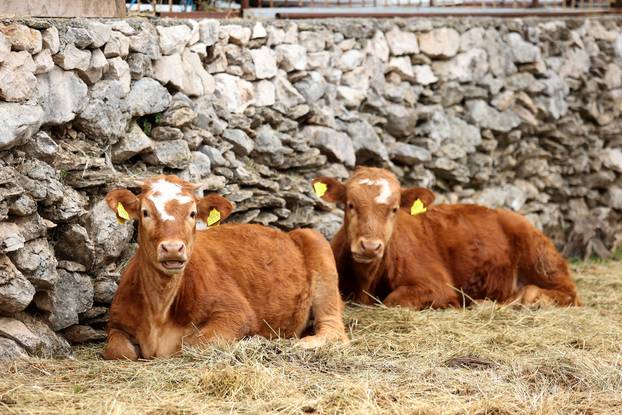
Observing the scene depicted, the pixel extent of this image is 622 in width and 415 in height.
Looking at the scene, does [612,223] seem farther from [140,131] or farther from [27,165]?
[27,165]

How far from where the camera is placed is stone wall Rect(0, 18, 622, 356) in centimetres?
727

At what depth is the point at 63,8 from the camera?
317 inches

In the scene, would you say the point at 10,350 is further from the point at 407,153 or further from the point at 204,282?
the point at 407,153

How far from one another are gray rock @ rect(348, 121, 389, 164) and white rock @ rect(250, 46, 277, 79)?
1.11 m

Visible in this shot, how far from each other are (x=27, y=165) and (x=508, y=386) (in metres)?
3.07

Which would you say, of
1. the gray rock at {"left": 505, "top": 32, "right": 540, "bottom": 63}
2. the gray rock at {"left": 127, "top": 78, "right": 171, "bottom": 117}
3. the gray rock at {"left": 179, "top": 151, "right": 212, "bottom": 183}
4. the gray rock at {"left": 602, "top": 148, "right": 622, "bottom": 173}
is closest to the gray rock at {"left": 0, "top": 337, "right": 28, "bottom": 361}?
the gray rock at {"left": 127, "top": 78, "right": 171, "bottom": 117}

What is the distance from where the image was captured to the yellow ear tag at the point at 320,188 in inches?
368

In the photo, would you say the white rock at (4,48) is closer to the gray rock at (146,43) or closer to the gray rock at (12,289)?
the gray rock at (12,289)

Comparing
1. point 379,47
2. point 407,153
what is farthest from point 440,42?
point 407,153

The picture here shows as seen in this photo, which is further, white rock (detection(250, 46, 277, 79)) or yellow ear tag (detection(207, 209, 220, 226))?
white rock (detection(250, 46, 277, 79))

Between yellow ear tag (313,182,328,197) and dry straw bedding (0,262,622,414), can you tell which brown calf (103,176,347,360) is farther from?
yellow ear tag (313,182,328,197)

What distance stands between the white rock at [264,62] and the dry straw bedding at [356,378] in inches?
97.9

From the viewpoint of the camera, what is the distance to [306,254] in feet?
28.2

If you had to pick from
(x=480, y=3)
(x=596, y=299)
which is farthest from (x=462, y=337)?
(x=480, y=3)
